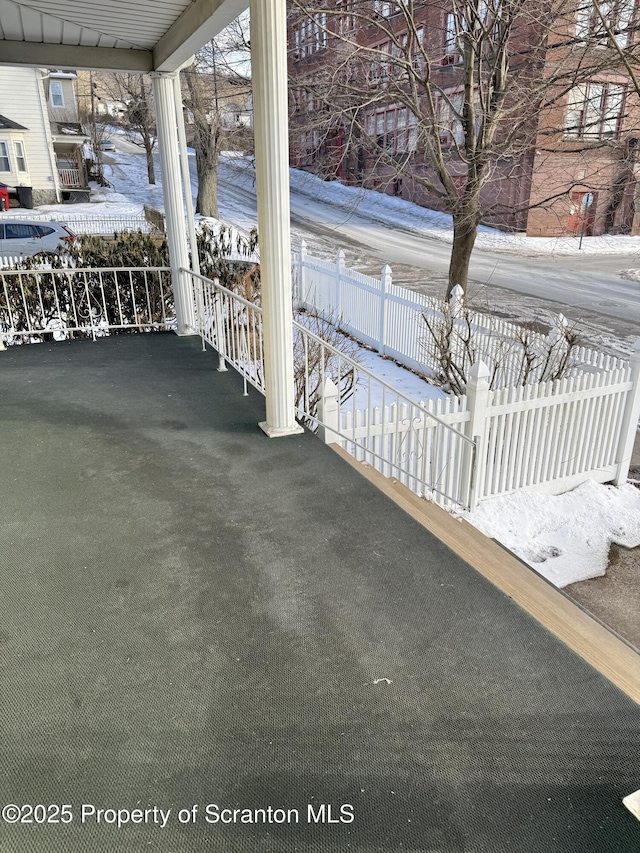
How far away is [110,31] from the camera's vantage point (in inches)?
197

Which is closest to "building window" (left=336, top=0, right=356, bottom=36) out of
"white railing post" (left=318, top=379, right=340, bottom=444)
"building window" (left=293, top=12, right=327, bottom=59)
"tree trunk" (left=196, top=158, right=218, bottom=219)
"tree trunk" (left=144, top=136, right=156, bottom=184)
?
"building window" (left=293, top=12, right=327, bottom=59)

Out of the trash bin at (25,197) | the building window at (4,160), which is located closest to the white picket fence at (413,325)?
the trash bin at (25,197)

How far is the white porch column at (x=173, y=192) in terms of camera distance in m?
5.72

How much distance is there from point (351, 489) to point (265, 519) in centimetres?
56

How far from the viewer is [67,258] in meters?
9.37

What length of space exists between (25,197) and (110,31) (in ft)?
71.6

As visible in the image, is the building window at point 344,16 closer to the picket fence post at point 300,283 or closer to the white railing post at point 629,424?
the picket fence post at point 300,283

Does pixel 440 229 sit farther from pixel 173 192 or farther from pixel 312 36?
pixel 173 192

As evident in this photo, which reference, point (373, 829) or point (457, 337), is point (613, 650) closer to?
point (373, 829)

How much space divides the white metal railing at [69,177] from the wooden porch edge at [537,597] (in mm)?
31641

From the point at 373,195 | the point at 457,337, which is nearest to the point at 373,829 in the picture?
the point at 457,337

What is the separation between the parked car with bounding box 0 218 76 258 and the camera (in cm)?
1369

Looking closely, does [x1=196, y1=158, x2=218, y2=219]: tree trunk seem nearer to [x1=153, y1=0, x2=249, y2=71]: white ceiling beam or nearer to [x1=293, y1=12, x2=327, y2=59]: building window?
[x1=293, y1=12, x2=327, y2=59]: building window

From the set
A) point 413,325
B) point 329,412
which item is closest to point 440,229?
point 413,325
